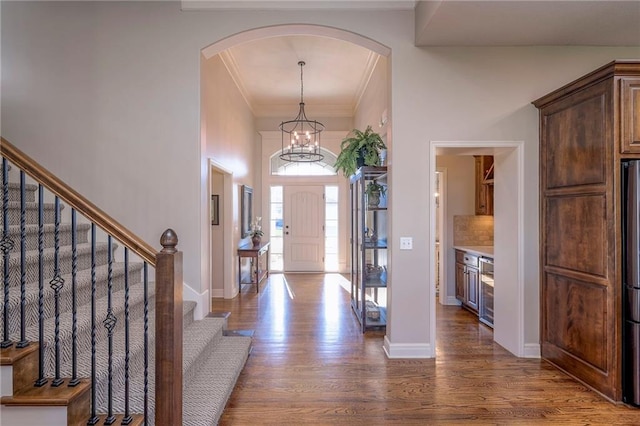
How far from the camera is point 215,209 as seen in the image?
18.4ft

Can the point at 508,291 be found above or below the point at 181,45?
below

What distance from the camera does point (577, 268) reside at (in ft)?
9.43

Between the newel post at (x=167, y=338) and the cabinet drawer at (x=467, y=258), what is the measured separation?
3.83 metres

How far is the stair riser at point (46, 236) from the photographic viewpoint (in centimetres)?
235

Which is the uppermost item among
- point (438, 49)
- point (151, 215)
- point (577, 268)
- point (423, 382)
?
point (438, 49)

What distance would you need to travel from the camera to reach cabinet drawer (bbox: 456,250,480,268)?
14.8 ft

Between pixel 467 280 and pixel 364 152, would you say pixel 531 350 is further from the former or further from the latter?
pixel 364 152

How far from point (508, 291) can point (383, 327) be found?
→ 4.65ft

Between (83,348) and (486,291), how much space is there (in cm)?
408

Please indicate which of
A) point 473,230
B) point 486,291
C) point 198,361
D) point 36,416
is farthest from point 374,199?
point 36,416

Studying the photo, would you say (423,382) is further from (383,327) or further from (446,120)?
(446,120)

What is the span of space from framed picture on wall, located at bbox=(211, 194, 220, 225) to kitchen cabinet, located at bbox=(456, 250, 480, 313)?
376 centimetres

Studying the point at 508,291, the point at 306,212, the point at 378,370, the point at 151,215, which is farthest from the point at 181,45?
the point at 306,212

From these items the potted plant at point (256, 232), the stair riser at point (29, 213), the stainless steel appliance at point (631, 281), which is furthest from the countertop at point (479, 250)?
the stair riser at point (29, 213)
